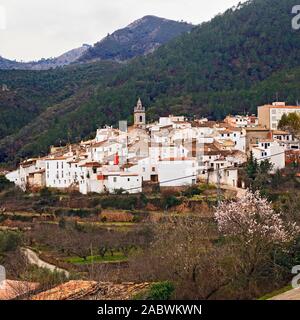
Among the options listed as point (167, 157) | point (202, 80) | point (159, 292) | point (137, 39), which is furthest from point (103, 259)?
point (137, 39)

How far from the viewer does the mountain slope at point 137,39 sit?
149m

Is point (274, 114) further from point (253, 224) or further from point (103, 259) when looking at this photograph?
point (253, 224)

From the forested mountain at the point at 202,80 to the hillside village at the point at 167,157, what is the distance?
35.7 feet

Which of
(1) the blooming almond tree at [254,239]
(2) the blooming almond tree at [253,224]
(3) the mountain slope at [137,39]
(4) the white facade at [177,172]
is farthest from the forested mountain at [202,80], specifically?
(3) the mountain slope at [137,39]

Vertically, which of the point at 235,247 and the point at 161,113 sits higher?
the point at 161,113

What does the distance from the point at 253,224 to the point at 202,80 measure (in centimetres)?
4446

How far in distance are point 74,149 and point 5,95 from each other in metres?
35.0

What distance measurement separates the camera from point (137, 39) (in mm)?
169375

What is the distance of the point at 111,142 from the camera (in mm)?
34594

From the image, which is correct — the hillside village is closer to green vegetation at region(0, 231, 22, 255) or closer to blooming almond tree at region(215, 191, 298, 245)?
green vegetation at region(0, 231, 22, 255)

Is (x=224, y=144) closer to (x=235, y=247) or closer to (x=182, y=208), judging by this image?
(x=182, y=208)

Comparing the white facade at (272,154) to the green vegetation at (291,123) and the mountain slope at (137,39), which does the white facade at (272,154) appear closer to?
the green vegetation at (291,123)
